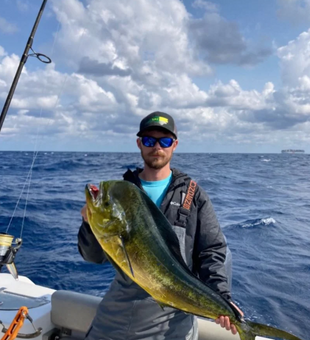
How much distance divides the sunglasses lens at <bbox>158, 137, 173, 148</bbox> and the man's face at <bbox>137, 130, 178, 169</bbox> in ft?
0.09

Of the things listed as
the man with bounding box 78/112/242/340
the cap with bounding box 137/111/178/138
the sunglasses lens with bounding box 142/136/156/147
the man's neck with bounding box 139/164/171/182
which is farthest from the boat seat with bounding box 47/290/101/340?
the cap with bounding box 137/111/178/138

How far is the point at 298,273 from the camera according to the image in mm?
7996

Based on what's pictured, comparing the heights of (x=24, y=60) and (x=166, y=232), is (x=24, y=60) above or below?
above

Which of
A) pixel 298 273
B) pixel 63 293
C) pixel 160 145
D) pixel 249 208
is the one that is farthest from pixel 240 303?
pixel 249 208

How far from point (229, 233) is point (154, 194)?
877 cm

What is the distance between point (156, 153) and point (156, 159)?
0.05 metres

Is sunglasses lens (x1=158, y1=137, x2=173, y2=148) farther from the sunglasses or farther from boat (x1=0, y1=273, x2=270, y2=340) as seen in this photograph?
Result: boat (x1=0, y1=273, x2=270, y2=340)

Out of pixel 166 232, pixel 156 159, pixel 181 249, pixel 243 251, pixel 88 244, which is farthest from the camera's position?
pixel 243 251

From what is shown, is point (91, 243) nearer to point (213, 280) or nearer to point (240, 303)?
point (213, 280)

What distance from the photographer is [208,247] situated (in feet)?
8.89

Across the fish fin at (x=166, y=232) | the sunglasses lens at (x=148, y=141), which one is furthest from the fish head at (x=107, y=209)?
the sunglasses lens at (x=148, y=141)

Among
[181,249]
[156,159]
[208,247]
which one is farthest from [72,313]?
[156,159]

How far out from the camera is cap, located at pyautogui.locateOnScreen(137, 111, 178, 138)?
268 centimetres

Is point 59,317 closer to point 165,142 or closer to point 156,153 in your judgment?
point 156,153
